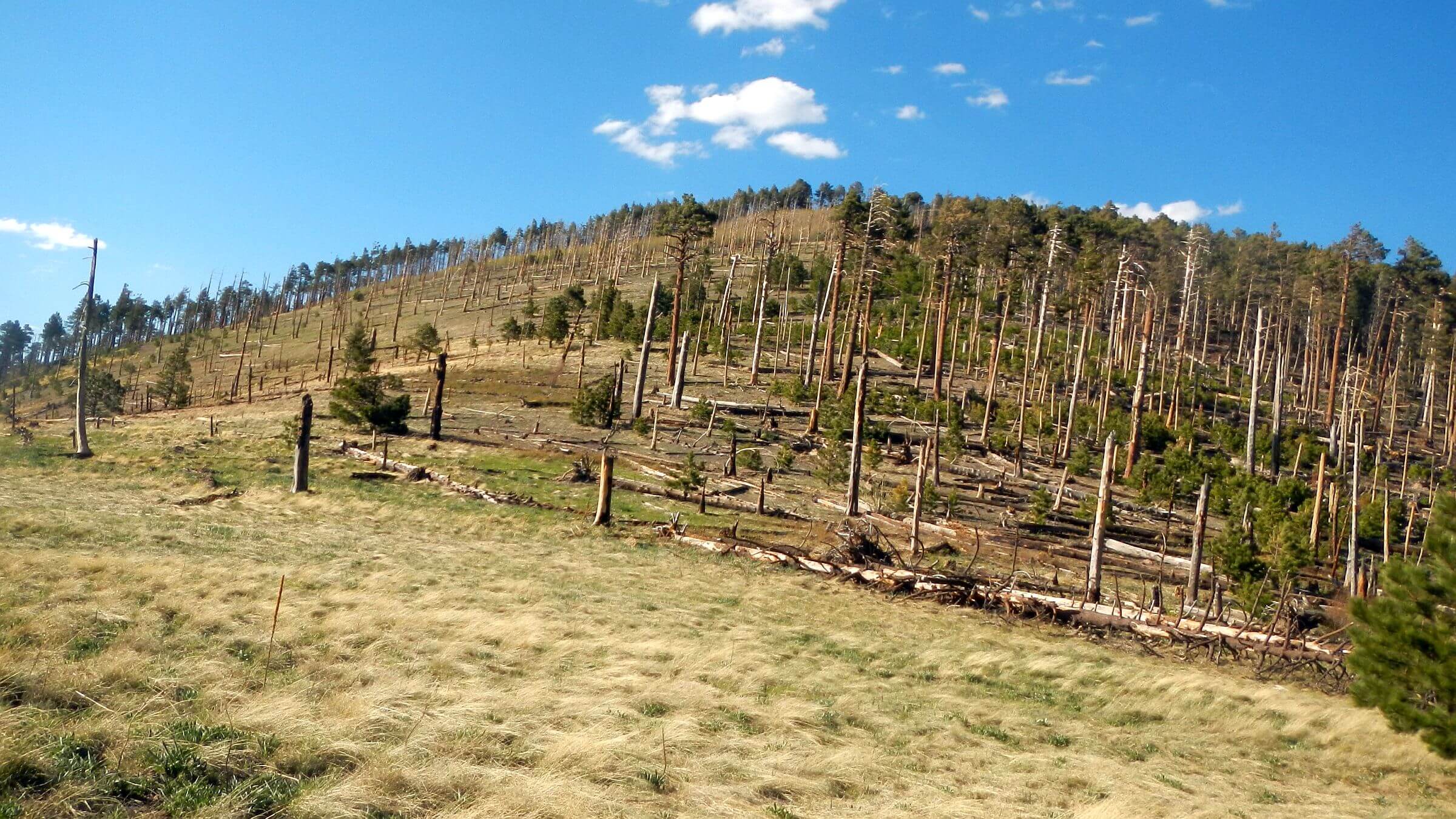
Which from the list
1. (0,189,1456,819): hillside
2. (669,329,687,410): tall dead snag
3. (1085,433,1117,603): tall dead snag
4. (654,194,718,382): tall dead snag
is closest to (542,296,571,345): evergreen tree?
(0,189,1456,819): hillside

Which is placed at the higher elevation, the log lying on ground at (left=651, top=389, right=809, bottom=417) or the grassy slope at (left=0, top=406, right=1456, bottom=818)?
the log lying on ground at (left=651, top=389, right=809, bottom=417)

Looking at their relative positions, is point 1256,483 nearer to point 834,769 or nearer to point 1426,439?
point 834,769

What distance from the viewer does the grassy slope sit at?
22.2 feet

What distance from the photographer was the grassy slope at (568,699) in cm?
677

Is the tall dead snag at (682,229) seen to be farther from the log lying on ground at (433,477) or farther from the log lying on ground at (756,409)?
the log lying on ground at (433,477)

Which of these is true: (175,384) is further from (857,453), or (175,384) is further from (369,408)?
(857,453)

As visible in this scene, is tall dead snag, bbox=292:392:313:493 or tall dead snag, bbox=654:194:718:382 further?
tall dead snag, bbox=654:194:718:382

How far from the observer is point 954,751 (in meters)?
10.5

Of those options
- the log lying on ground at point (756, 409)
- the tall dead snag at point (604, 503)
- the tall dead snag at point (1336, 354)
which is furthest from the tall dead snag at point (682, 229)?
the tall dead snag at point (1336, 354)

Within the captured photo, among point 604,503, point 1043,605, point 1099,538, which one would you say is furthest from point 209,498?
point 1099,538

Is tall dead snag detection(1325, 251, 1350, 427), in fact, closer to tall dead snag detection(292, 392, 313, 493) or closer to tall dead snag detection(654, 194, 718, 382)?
tall dead snag detection(654, 194, 718, 382)

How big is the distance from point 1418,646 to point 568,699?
12045 mm

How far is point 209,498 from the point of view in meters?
25.4

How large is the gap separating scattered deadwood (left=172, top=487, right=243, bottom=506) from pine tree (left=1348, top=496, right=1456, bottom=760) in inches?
1083
